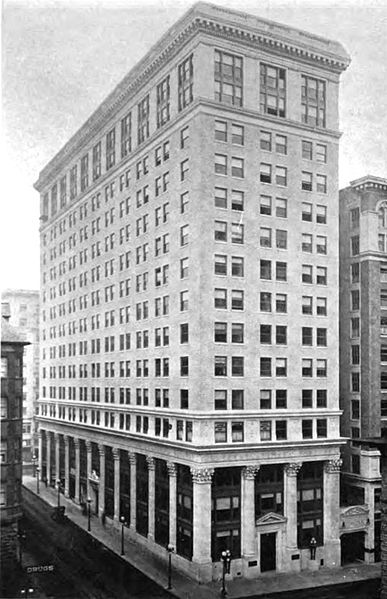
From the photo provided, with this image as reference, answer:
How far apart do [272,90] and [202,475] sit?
29.6 meters

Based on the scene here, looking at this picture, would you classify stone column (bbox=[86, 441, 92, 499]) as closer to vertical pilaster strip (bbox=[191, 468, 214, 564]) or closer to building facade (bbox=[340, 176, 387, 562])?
vertical pilaster strip (bbox=[191, 468, 214, 564])

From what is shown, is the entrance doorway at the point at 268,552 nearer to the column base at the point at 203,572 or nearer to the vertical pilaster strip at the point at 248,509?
the vertical pilaster strip at the point at 248,509

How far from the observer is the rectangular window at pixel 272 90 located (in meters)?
53.2

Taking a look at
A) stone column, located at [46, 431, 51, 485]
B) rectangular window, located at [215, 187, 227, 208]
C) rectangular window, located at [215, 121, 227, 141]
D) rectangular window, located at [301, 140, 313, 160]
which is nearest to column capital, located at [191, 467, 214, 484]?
rectangular window, located at [215, 187, 227, 208]

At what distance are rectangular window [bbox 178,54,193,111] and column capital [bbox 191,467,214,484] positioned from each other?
26917 millimetres

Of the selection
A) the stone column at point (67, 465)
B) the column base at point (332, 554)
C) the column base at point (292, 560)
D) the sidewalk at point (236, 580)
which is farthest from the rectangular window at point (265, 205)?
the stone column at point (67, 465)

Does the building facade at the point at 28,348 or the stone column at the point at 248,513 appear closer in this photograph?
the stone column at the point at 248,513

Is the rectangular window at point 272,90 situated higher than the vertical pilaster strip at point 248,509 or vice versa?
the rectangular window at point 272,90

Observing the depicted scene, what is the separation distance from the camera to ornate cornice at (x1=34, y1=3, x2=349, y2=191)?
163 ft

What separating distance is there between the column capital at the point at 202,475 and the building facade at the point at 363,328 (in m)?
16.9

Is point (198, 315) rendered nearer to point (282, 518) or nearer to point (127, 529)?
point (282, 518)

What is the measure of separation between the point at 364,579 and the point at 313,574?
372cm

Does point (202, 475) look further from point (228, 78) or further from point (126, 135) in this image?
point (126, 135)

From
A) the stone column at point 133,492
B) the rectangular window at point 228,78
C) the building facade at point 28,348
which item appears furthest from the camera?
the building facade at point 28,348
